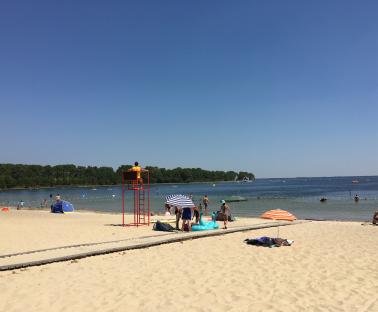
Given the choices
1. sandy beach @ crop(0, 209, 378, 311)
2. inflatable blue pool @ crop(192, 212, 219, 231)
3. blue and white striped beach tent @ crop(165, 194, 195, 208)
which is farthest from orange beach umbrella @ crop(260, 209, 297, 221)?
sandy beach @ crop(0, 209, 378, 311)

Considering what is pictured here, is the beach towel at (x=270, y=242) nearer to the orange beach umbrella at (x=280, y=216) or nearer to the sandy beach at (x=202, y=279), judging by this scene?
the sandy beach at (x=202, y=279)

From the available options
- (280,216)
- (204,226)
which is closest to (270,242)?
(204,226)

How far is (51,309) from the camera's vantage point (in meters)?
7.02

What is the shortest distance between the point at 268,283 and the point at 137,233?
29.0 feet

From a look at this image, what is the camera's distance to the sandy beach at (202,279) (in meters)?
7.39

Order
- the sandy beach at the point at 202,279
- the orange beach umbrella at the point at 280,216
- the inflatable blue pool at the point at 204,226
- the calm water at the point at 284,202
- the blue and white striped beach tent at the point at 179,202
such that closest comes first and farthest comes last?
the sandy beach at the point at 202,279 → the blue and white striped beach tent at the point at 179,202 → the inflatable blue pool at the point at 204,226 → the orange beach umbrella at the point at 280,216 → the calm water at the point at 284,202

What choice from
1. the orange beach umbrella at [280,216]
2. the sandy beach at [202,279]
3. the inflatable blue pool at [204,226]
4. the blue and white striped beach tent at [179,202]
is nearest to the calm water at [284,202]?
the orange beach umbrella at [280,216]

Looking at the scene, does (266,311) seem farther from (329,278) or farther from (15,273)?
(15,273)

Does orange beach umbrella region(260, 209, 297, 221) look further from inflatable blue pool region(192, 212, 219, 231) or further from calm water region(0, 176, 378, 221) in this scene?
calm water region(0, 176, 378, 221)

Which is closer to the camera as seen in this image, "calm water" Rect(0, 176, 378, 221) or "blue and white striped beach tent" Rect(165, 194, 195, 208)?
"blue and white striped beach tent" Rect(165, 194, 195, 208)

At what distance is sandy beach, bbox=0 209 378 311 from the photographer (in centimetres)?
739

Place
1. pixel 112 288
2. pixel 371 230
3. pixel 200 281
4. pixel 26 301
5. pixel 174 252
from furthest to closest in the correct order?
pixel 371 230 < pixel 174 252 < pixel 200 281 < pixel 112 288 < pixel 26 301

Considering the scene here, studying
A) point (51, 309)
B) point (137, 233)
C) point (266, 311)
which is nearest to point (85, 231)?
point (137, 233)

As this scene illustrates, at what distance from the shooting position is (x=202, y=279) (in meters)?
9.16
